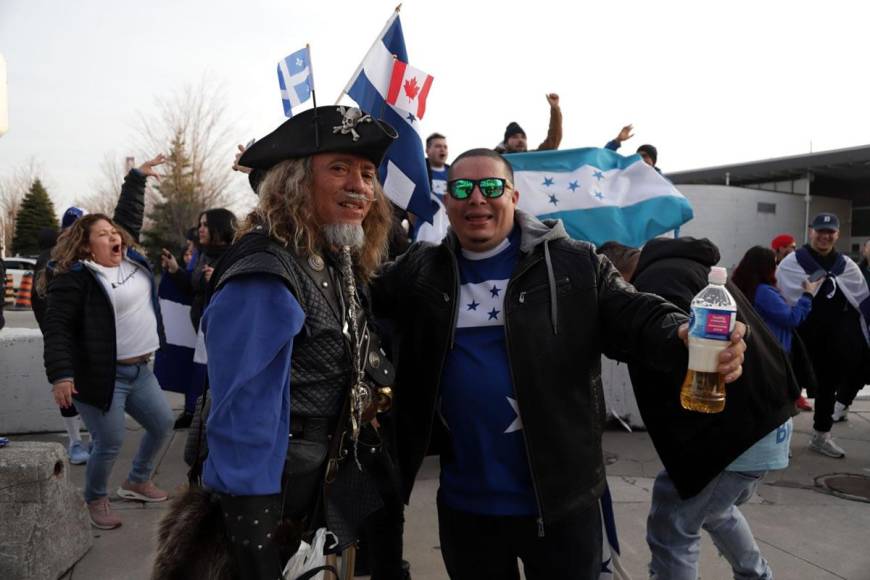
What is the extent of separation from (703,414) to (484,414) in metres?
0.96

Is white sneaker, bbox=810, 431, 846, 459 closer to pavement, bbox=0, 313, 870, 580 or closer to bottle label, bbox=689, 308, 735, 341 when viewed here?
pavement, bbox=0, 313, 870, 580

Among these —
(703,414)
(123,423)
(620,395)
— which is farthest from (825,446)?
(123,423)

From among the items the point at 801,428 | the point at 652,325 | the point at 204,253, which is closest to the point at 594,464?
the point at 652,325

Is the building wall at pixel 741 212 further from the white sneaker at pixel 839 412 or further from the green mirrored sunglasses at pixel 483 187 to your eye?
the green mirrored sunglasses at pixel 483 187

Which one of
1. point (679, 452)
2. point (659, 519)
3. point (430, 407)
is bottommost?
point (659, 519)

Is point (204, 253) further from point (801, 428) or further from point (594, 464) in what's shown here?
point (801, 428)

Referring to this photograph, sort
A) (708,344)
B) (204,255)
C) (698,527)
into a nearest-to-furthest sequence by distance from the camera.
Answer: (708,344), (698,527), (204,255)

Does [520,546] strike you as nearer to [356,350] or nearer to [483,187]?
[356,350]

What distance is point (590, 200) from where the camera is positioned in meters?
6.25

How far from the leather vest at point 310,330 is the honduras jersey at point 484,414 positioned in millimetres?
428

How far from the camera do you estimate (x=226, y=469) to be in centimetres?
182

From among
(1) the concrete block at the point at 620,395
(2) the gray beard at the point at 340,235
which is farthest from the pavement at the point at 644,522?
(2) the gray beard at the point at 340,235

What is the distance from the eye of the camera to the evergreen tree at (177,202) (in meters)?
27.6

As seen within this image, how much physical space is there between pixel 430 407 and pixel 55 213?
1931 inches
